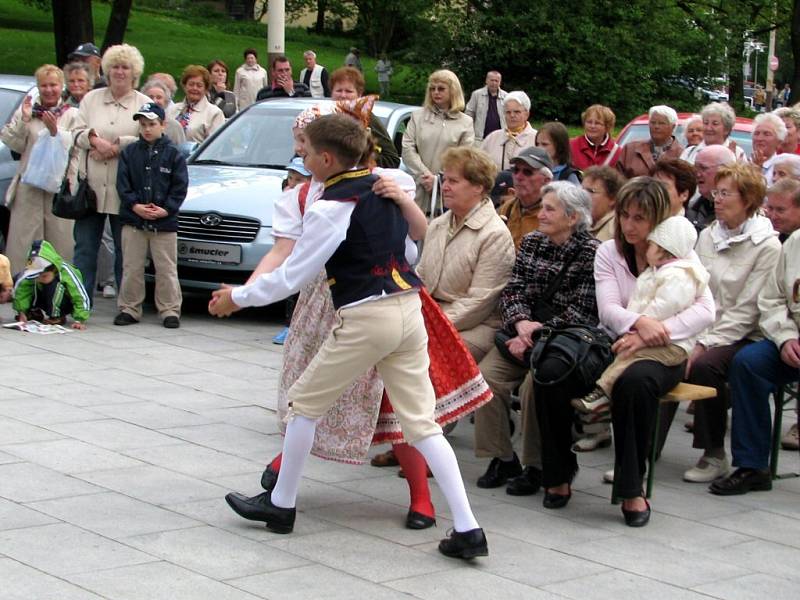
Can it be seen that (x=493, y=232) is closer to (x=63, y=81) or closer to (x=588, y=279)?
(x=588, y=279)

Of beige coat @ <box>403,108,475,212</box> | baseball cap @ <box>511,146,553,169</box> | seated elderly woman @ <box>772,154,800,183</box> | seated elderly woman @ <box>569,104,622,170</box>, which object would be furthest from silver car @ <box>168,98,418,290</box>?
seated elderly woman @ <box>772,154,800,183</box>

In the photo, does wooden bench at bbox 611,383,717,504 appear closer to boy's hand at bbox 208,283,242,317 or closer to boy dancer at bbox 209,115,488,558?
boy dancer at bbox 209,115,488,558

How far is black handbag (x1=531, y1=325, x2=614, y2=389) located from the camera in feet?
21.0

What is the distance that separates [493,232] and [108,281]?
251 inches

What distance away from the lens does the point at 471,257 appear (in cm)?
727

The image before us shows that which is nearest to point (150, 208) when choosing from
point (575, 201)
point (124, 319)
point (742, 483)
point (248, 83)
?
point (124, 319)

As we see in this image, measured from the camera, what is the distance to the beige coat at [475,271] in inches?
285

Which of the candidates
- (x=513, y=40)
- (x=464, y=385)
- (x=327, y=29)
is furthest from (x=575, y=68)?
(x=327, y=29)

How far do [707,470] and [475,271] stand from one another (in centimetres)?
169

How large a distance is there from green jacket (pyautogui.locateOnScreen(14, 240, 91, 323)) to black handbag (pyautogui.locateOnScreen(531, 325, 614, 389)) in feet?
17.3

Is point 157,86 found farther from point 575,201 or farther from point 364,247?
point 364,247

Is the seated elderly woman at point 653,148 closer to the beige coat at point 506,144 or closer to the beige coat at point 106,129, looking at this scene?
the beige coat at point 506,144

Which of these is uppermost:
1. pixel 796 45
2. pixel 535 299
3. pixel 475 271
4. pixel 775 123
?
pixel 796 45

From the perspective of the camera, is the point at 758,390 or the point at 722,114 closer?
the point at 758,390
